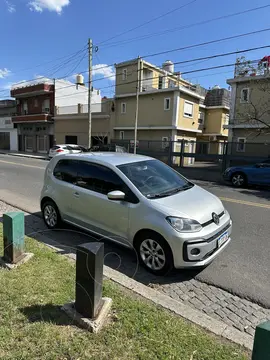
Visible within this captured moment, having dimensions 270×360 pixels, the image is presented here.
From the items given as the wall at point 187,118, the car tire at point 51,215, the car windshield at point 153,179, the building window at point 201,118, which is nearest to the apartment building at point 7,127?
the wall at point 187,118

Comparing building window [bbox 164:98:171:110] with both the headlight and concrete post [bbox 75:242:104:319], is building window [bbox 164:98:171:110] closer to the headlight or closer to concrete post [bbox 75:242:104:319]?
the headlight

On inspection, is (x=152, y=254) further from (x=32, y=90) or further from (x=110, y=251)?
(x=32, y=90)

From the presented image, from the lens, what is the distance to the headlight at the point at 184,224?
357 centimetres

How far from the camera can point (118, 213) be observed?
166 inches

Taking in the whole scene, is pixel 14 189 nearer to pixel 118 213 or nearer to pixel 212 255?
pixel 118 213

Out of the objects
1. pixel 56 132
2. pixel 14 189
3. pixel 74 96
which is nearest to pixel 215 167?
pixel 14 189

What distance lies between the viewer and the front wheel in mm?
12242

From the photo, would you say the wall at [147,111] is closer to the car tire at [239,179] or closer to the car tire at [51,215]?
the car tire at [239,179]

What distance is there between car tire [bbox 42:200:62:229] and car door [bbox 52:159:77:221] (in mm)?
183

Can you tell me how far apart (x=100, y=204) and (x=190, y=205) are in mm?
1521

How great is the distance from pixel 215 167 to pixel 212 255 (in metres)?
13.4

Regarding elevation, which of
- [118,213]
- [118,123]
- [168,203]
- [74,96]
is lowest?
[118,213]

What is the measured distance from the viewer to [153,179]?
4555 mm

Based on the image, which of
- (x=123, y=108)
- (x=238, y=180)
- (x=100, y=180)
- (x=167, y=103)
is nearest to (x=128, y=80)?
(x=123, y=108)
